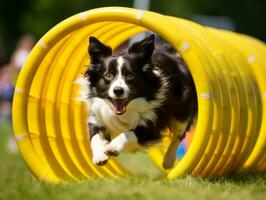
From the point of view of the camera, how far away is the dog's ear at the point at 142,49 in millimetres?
6406

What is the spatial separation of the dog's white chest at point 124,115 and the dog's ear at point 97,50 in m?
0.42

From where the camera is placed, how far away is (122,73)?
20.4ft

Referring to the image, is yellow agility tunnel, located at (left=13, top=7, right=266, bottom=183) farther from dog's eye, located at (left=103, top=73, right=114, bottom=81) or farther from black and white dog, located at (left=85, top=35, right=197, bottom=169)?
dog's eye, located at (left=103, top=73, right=114, bottom=81)

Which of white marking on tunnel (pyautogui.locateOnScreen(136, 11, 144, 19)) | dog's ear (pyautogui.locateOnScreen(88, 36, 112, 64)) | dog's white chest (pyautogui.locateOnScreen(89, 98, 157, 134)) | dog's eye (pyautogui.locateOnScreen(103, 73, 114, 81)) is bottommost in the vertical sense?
dog's white chest (pyautogui.locateOnScreen(89, 98, 157, 134))

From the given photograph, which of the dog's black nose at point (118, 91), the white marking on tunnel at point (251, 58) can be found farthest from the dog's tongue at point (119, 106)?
the white marking on tunnel at point (251, 58)

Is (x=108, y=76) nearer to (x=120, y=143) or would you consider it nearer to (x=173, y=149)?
(x=120, y=143)

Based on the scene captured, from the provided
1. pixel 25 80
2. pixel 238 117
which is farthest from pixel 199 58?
pixel 25 80

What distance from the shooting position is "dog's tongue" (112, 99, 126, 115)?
6.36 meters

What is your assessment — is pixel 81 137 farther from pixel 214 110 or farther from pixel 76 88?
pixel 214 110

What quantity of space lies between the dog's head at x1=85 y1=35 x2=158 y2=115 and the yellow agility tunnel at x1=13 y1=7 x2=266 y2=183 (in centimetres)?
31

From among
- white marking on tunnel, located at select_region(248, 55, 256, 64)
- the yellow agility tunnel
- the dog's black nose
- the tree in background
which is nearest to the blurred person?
the yellow agility tunnel

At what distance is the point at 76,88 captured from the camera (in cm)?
755

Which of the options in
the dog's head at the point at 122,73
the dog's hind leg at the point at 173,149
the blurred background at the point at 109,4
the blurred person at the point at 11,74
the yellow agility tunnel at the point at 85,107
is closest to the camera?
the yellow agility tunnel at the point at 85,107

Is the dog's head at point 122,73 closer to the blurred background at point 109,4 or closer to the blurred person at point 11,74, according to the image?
the blurred person at point 11,74
